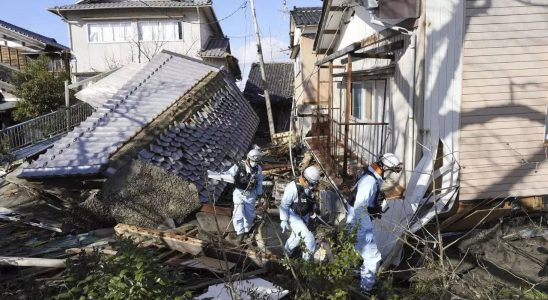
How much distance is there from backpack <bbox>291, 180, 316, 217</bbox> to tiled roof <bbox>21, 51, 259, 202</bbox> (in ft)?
7.02

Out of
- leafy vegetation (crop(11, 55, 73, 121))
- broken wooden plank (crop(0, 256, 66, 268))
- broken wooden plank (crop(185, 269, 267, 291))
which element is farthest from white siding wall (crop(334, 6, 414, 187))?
leafy vegetation (crop(11, 55, 73, 121))

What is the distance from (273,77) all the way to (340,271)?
28.1m

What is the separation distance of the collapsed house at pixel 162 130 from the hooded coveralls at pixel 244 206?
57 centimetres

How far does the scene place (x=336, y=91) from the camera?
13.6 metres

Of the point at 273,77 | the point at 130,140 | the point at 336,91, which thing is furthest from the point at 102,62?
the point at 130,140

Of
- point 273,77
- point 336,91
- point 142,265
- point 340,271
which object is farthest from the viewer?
point 273,77

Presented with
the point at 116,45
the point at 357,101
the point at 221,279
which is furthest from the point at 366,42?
the point at 116,45

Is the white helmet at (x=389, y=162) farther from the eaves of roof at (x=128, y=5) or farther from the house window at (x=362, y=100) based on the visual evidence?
the eaves of roof at (x=128, y=5)

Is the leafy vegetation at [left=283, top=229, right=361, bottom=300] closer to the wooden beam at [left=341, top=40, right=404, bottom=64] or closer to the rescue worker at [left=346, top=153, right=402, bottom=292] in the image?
the rescue worker at [left=346, top=153, right=402, bottom=292]

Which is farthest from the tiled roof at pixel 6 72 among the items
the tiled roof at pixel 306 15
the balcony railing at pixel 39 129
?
the tiled roof at pixel 306 15

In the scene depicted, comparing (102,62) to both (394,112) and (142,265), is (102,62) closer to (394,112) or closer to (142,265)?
(394,112)

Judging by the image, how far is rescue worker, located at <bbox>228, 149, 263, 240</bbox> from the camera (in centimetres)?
662

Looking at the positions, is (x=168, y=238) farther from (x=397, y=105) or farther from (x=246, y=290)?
(x=397, y=105)

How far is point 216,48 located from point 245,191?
60.9ft
